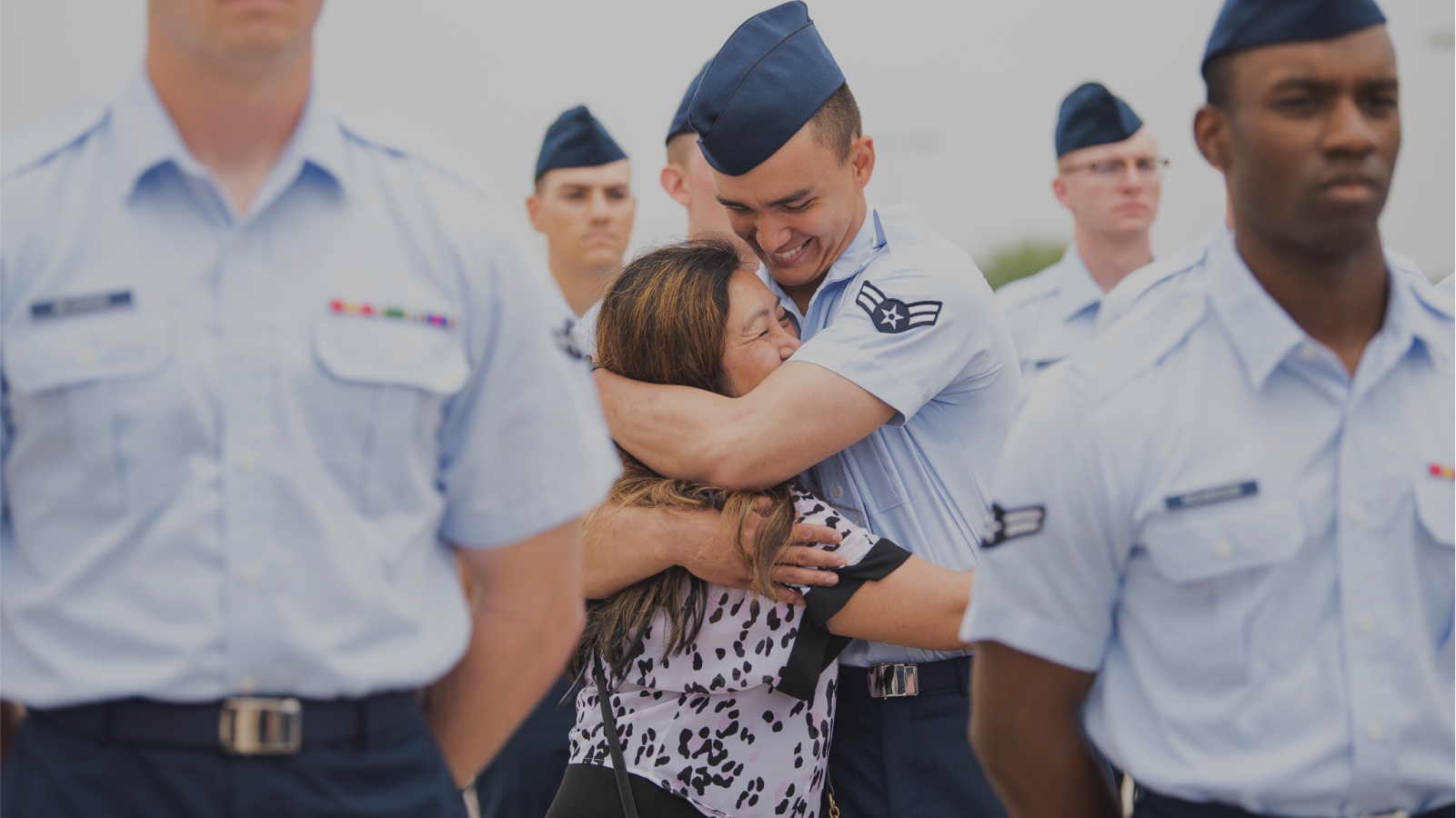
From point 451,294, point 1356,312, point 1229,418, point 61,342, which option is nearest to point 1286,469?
point 1229,418

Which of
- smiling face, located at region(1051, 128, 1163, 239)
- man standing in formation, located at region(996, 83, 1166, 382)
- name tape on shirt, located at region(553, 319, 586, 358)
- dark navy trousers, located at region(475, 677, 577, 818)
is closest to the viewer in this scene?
name tape on shirt, located at region(553, 319, 586, 358)

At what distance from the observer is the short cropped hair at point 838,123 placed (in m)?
3.04

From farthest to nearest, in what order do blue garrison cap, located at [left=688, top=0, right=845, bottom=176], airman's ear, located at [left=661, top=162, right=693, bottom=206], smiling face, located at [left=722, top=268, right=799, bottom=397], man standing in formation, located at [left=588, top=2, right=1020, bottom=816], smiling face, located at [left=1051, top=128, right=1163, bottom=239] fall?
1. smiling face, located at [left=1051, top=128, right=1163, bottom=239]
2. airman's ear, located at [left=661, top=162, right=693, bottom=206]
3. blue garrison cap, located at [left=688, top=0, right=845, bottom=176]
4. smiling face, located at [left=722, top=268, right=799, bottom=397]
5. man standing in formation, located at [left=588, top=2, right=1020, bottom=816]

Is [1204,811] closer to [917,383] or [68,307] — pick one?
[917,383]

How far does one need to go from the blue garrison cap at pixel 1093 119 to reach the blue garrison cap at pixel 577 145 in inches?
80.7

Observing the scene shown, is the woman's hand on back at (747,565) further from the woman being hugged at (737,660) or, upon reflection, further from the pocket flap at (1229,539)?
the pocket flap at (1229,539)

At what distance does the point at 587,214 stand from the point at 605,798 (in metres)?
3.85

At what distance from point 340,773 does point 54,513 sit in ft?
1.50

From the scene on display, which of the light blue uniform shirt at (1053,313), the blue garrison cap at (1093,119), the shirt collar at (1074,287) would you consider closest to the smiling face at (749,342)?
the light blue uniform shirt at (1053,313)

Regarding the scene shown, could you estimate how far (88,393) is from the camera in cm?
164

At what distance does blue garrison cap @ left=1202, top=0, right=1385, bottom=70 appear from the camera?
1854 mm

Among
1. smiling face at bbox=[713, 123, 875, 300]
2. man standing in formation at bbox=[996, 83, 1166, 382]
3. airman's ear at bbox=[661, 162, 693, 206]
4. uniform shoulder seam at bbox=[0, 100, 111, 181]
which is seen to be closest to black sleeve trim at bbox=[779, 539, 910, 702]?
smiling face at bbox=[713, 123, 875, 300]

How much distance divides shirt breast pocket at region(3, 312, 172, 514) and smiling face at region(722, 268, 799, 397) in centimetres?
138

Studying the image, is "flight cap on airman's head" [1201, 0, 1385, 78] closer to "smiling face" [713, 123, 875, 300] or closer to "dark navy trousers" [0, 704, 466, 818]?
"smiling face" [713, 123, 875, 300]
